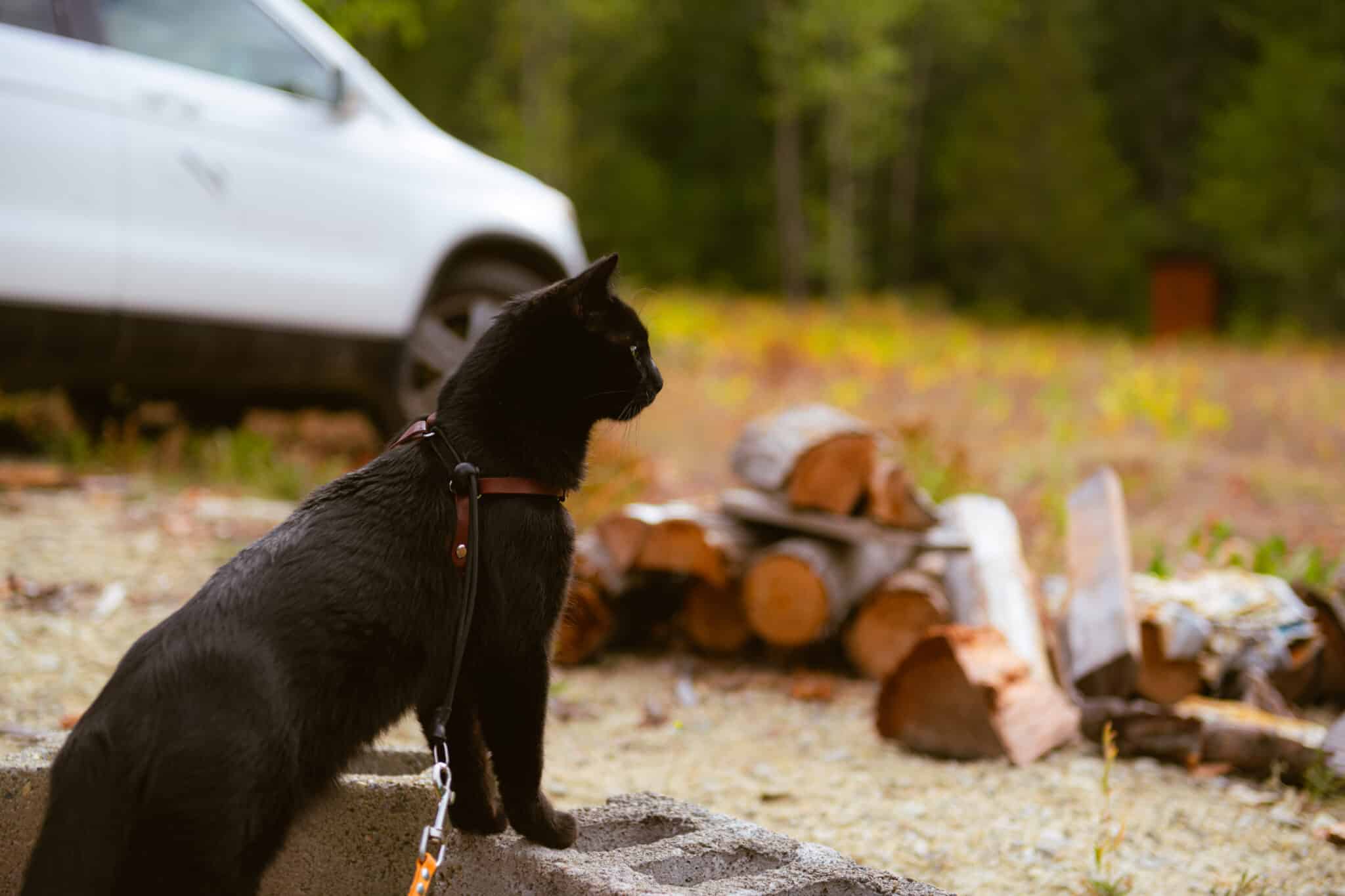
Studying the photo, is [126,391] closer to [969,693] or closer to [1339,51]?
[969,693]

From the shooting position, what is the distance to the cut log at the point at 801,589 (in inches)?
140

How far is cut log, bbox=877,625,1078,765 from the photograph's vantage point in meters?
2.93

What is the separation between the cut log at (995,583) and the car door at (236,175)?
284 centimetres

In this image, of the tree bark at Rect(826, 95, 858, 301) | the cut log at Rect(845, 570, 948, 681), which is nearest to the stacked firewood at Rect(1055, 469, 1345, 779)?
the cut log at Rect(845, 570, 948, 681)

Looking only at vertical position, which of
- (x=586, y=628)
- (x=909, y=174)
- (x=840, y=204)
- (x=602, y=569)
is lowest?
(x=586, y=628)

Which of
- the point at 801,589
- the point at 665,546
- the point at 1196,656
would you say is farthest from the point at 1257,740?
the point at 665,546

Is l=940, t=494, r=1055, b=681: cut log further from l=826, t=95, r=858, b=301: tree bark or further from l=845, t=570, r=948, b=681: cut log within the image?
l=826, t=95, r=858, b=301: tree bark

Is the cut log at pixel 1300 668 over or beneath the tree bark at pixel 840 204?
beneath

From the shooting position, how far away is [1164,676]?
10.6ft

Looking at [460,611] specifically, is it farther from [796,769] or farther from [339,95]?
[339,95]

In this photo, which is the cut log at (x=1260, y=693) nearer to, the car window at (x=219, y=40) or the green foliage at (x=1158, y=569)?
the green foliage at (x=1158, y=569)

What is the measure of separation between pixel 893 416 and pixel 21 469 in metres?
5.44

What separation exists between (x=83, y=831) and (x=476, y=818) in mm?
656

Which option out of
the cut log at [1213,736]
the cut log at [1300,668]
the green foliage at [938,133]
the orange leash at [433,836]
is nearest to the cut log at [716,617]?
the cut log at [1213,736]
